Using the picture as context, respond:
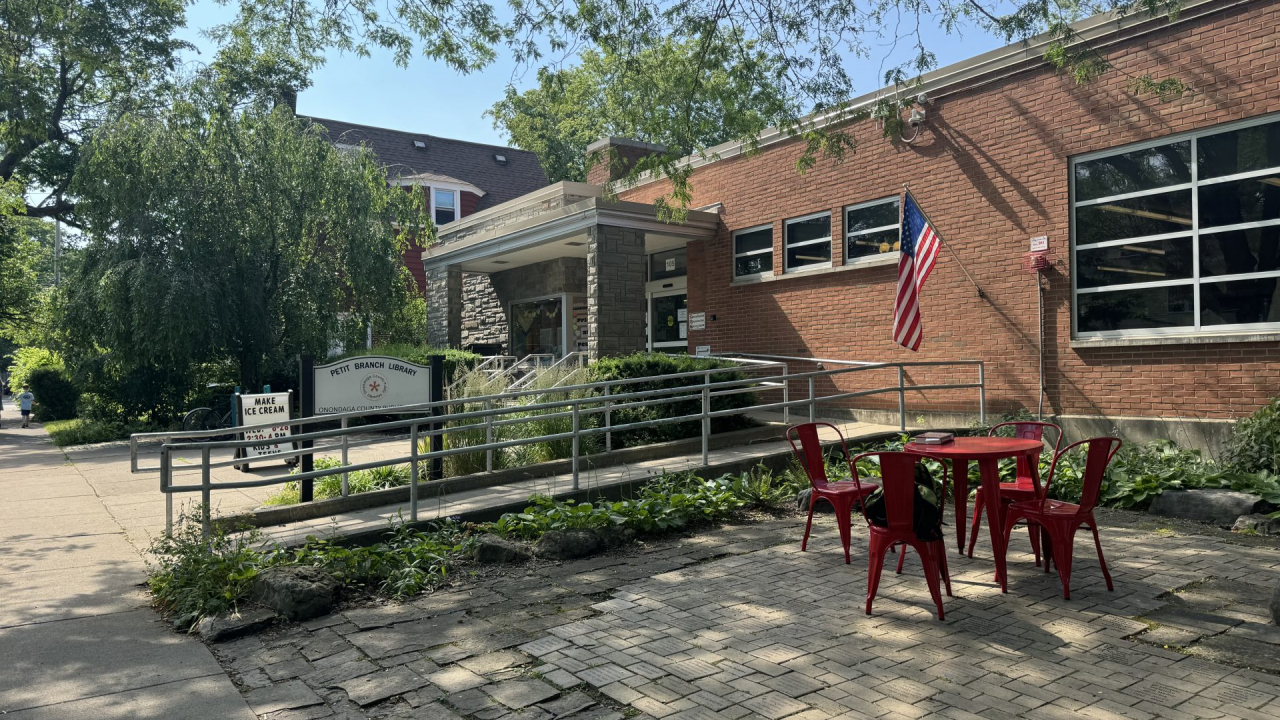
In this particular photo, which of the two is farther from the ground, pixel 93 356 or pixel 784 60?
pixel 784 60

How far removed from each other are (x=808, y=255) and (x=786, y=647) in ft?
36.1

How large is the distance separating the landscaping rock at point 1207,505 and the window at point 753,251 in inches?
327

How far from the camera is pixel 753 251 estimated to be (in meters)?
15.7

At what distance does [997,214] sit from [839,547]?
7.04 meters

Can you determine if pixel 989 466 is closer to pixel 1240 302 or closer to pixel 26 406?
pixel 1240 302

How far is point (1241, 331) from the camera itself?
365 inches

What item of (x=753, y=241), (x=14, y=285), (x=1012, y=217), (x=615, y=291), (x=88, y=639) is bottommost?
(x=88, y=639)

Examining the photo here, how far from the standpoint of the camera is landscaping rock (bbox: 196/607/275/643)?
490cm

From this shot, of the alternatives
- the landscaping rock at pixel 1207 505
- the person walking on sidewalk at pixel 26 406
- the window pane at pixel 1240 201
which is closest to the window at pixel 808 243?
A: the window pane at pixel 1240 201

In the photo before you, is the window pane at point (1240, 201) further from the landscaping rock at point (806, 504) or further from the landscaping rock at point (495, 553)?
the landscaping rock at point (495, 553)

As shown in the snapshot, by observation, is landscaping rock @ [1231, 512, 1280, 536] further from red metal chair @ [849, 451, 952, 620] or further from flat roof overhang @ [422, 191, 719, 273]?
flat roof overhang @ [422, 191, 719, 273]

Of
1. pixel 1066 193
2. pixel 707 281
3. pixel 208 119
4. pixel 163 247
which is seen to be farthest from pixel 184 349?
pixel 1066 193

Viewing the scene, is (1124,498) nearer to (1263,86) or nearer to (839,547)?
(839,547)

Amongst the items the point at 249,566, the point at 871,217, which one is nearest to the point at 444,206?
the point at 871,217
